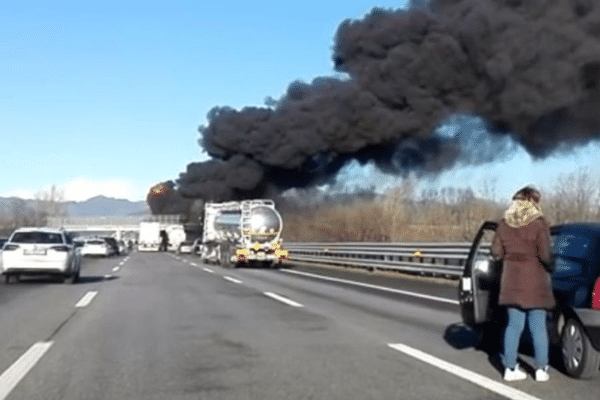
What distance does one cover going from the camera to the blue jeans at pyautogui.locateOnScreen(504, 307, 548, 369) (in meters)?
7.52

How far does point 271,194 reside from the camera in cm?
4228

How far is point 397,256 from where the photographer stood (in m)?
28.2

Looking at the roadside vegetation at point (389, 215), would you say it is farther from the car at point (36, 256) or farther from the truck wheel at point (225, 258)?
the car at point (36, 256)

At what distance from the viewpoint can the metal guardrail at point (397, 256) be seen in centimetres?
2276

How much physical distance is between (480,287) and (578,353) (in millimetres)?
1292

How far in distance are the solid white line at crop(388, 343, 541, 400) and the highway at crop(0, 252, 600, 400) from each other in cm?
2

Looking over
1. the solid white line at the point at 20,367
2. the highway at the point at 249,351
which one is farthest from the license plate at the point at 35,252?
the solid white line at the point at 20,367

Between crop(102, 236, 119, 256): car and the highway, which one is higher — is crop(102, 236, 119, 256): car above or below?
above

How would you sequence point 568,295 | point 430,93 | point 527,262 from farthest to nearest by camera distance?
1. point 430,93
2. point 568,295
3. point 527,262

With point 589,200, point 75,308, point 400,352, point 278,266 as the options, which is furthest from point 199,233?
point 400,352

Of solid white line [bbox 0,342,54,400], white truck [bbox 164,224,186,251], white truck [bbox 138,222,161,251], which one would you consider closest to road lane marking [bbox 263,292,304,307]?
solid white line [bbox 0,342,54,400]

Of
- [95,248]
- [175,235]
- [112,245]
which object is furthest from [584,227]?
[175,235]

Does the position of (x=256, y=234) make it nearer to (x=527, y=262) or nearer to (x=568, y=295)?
(x=568, y=295)

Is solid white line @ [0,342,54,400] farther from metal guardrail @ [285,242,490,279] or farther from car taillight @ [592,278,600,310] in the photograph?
metal guardrail @ [285,242,490,279]
